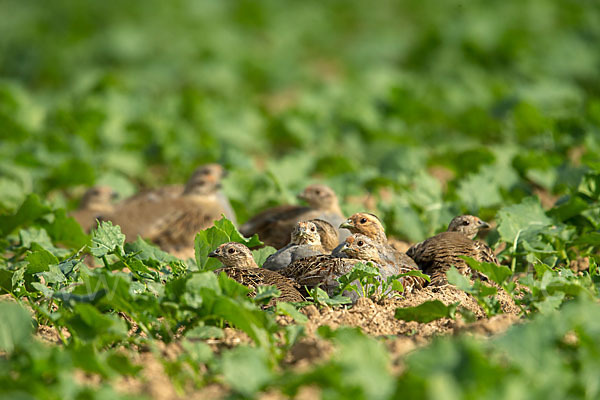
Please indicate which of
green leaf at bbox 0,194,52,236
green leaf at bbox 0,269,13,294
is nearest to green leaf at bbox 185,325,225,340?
green leaf at bbox 0,269,13,294

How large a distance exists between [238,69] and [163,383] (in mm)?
10830

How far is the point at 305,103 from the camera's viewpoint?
10.4 meters

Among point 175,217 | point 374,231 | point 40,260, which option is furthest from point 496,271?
point 175,217

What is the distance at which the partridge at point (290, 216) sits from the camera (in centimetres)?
584

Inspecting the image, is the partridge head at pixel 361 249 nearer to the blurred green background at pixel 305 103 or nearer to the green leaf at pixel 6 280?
the blurred green background at pixel 305 103

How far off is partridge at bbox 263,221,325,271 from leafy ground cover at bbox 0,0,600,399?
0.48 ft

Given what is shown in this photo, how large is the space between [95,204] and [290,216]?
200cm

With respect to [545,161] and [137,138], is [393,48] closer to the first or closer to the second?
[137,138]

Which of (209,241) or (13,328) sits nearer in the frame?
(13,328)

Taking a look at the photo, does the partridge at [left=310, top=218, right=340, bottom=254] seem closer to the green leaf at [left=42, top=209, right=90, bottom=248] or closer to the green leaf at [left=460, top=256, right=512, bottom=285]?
the green leaf at [left=460, top=256, right=512, bottom=285]

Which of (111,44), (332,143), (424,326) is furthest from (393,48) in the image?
(424,326)

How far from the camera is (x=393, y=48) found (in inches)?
582

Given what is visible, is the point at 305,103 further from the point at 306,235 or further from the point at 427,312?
the point at 427,312

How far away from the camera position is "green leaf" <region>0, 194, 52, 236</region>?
5535 mm
